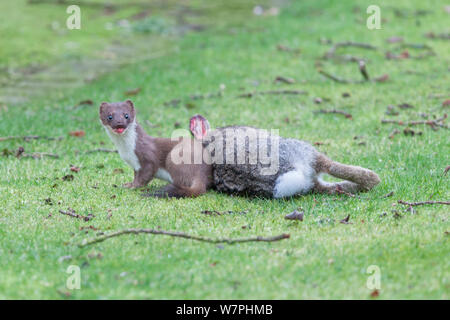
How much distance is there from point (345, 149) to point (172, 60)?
5200 mm

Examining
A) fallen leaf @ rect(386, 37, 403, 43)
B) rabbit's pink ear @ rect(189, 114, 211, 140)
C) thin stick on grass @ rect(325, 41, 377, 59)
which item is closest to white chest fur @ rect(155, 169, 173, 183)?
rabbit's pink ear @ rect(189, 114, 211, 140)

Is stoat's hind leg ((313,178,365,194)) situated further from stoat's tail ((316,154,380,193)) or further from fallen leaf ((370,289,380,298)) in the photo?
fallen leaf ((370,289,380,298))

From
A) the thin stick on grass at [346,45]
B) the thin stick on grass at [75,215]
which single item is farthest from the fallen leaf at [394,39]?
the thin stick on grass at [75,215]

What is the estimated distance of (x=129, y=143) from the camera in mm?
5875

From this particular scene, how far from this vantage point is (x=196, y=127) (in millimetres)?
5965

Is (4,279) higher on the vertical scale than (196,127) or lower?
lower

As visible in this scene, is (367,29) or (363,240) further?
(367,29)

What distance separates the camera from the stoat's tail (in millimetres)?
5359

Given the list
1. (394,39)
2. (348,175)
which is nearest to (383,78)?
(394,39)

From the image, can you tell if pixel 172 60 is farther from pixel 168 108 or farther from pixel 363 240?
pixel 363 240

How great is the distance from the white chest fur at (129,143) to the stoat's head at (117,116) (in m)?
0.06

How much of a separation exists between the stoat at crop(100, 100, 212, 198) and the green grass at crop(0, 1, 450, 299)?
0.19 meters

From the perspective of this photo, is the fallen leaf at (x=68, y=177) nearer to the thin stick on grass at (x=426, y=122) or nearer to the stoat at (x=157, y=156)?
the stoat at (x=157, y=156)
